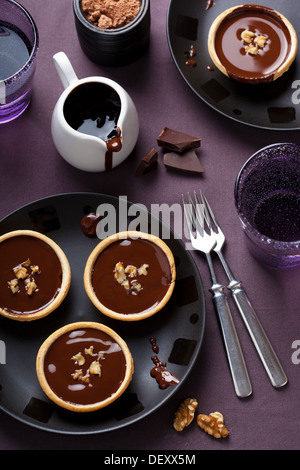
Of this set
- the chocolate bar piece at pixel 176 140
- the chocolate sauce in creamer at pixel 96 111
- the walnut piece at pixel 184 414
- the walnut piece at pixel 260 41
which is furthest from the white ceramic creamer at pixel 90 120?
the walnut piece at pixel 184 414

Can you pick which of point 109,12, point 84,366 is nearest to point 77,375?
point 84,366

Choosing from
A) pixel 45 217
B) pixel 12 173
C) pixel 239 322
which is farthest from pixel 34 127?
pixel 239 322

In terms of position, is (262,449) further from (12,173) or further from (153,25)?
(153,25)

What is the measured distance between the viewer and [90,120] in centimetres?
211

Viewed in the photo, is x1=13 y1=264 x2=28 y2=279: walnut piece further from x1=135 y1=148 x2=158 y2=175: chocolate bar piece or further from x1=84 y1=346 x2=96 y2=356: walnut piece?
x1=135 y1=148 x2=158 y2=175: chocolate bar piece

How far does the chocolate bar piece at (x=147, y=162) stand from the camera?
2188mm

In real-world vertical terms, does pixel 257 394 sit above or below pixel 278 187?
below

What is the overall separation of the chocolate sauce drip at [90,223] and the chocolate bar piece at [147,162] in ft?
0.64

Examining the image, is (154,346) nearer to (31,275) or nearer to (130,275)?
(130,275)

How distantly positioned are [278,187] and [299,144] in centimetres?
17

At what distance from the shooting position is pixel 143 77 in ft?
7.55

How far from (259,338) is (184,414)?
0.30 metres

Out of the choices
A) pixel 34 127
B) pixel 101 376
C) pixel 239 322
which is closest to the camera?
pixel 101 376

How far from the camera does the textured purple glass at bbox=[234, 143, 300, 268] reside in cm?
208
